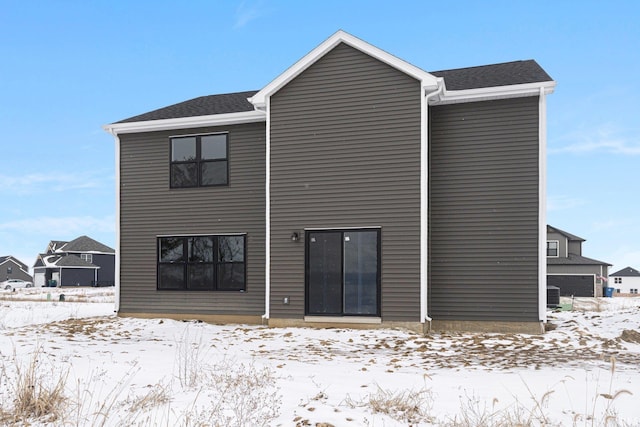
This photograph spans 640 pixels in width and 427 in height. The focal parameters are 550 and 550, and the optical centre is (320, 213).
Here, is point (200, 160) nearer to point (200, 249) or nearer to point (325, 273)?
point (200, 249)

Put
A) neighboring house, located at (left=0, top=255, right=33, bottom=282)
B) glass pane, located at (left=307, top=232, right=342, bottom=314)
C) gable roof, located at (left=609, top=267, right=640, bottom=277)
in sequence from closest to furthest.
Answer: glass pane, located at (left=307, top=232, right=342, bottom=314)
gable roof, located at (left=609, top=267, right=640, bottom=277)
neighboring house, located at (left=0, top=255, right=33, bottom=282)

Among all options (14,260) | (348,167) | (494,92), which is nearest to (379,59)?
(348,167)

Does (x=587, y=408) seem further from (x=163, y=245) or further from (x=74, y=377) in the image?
(x=163, y=245)

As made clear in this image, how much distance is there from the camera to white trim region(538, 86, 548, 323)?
41.0 feet

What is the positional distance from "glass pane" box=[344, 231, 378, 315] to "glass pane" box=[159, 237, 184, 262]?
5203 mm

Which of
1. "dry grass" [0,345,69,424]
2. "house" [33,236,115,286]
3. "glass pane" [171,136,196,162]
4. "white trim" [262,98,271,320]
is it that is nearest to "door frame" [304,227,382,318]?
"white trim" [262,98,271,320]

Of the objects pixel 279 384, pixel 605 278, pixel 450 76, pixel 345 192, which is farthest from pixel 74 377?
pixel 605 278

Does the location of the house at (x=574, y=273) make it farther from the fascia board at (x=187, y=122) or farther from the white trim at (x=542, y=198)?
the fascia board at (x=187, y=122)

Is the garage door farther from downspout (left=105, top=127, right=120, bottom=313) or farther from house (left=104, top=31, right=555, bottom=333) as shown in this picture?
downspout (left=105, top=127, right=120, bottom=313)

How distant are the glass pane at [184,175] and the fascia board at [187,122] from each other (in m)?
1.10

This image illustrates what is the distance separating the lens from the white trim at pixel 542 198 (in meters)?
12.5

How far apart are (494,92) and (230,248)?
7.89m

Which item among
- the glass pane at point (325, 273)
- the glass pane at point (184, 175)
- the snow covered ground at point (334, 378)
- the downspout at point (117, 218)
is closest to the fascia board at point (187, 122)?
the downspout at point (117, 218)

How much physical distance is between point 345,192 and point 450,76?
17.2 ft
